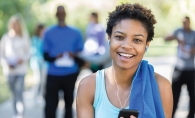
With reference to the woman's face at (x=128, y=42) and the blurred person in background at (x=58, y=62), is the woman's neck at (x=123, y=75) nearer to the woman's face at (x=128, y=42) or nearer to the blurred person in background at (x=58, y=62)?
the woman's face at (x=128, y=42)

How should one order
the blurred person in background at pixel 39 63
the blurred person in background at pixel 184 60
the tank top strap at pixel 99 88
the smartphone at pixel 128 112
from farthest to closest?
1. the blurred person in background at pixel 39 63
2. the blurred person in background at pixel 184 60
3. the tank top strap at pixel 99 88
4. the smartphone at pixel 128 112

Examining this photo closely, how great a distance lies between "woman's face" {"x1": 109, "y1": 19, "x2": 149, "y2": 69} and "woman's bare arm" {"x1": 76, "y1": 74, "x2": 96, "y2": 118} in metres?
0.27

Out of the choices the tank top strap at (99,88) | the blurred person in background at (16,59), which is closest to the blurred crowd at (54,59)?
the blurred person in background at (16,59)

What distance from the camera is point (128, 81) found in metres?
3.45

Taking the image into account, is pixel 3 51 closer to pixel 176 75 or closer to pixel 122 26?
pixel 176 75

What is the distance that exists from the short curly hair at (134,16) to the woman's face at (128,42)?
0.03 metres

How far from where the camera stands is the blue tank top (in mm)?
3301

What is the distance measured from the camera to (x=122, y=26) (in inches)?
128

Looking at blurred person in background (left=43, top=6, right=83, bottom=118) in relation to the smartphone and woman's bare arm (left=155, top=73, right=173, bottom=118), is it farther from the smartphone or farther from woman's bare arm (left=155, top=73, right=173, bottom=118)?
the smartphone

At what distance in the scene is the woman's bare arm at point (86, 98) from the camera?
3375mm

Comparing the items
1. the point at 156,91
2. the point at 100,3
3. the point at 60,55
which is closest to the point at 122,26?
the point at 156,91

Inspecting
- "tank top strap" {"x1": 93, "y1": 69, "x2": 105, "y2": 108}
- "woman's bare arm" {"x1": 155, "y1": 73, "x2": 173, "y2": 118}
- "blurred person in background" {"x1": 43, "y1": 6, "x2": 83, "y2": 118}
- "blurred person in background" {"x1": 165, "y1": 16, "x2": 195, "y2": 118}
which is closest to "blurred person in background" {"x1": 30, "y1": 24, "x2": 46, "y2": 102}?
"blurred person in background" {"x1": 43, "y1": 6, "x2": 83, "y2": 118}

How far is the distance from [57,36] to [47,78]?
25.5 inches

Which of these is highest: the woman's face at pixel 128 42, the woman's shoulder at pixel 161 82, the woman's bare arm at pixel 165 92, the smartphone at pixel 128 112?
the woman's face at pixel 128 42
